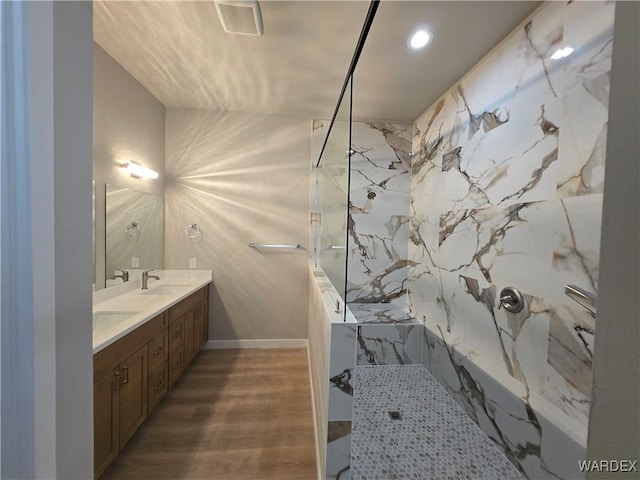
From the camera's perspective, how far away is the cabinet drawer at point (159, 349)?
5.44ft

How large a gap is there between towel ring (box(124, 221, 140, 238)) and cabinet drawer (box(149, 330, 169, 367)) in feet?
3.23

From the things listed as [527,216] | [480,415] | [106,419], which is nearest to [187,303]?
[106,419]

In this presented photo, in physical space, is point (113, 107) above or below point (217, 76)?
below

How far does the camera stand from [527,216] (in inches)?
56.7

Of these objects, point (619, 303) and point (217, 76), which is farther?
point (217, 76)

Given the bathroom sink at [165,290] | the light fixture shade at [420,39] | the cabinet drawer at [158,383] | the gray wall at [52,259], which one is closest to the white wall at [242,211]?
the bathroom sink at [165,290]

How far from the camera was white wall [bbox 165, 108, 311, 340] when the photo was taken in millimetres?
2719

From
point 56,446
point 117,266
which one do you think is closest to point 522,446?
point 56,446

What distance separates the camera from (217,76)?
82.6 inches

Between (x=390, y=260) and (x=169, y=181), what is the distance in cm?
267

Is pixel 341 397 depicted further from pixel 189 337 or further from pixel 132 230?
pixel 132 230

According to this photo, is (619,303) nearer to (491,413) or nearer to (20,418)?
(20,418)

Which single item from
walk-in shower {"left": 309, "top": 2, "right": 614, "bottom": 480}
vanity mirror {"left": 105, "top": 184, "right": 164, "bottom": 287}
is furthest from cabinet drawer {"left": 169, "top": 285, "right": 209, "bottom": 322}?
walk-in shower {"left": 309, "top": 2, "right": 614, "bottom": 480}

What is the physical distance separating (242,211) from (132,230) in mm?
1035
